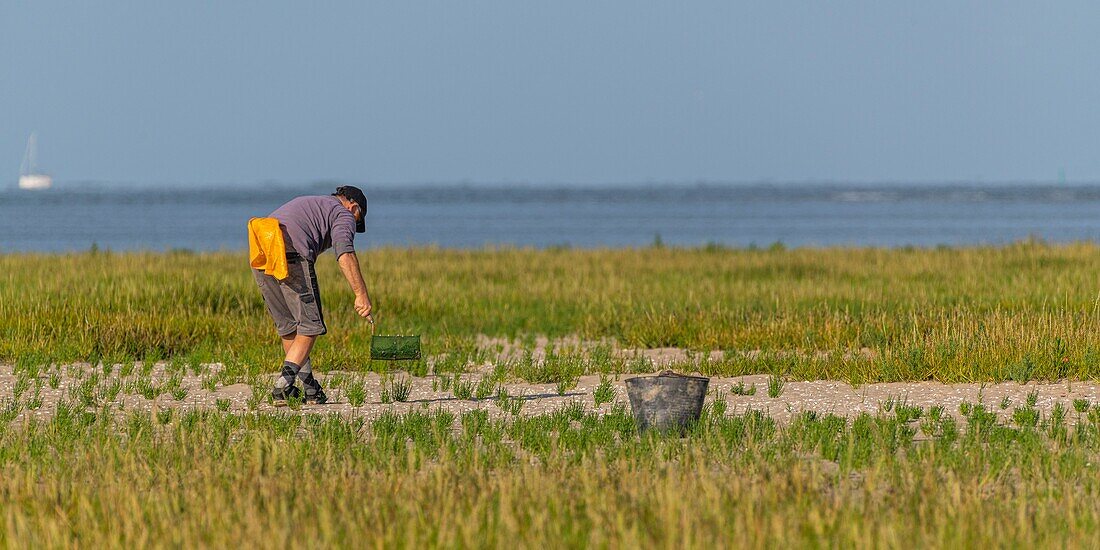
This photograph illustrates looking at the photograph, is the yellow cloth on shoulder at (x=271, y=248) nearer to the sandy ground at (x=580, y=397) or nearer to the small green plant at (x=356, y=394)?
the sandy ground at (x=580, y=397)

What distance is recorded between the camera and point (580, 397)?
37.7 feet

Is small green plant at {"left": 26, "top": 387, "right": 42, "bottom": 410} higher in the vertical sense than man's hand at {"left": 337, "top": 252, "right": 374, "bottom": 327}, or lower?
lower

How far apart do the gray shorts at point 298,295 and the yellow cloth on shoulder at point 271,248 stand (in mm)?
161

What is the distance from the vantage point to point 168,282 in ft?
62.1

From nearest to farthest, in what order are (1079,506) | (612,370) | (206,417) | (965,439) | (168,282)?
(1079,506), (965,439), (206,417), (612,370), (168,282)

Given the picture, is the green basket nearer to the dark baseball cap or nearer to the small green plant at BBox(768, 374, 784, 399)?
the dark baseball cap

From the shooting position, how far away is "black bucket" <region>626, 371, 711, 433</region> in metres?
9.12

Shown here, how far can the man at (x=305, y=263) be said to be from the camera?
10.3m

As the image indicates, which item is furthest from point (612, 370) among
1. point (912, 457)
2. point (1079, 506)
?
point (1079, 506)

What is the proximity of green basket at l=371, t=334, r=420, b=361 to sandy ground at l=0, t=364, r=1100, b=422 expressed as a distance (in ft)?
0.85

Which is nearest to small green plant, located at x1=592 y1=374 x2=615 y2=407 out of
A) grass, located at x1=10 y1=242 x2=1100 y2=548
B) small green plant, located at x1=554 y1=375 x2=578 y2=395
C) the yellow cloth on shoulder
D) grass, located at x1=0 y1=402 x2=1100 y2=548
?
grass, located at x1=10 y1=242 x2=1100 y2=548

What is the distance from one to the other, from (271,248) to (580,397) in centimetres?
296

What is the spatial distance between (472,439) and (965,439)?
3.16 metres

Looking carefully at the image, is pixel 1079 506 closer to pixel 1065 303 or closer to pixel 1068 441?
pixel 1068 441
